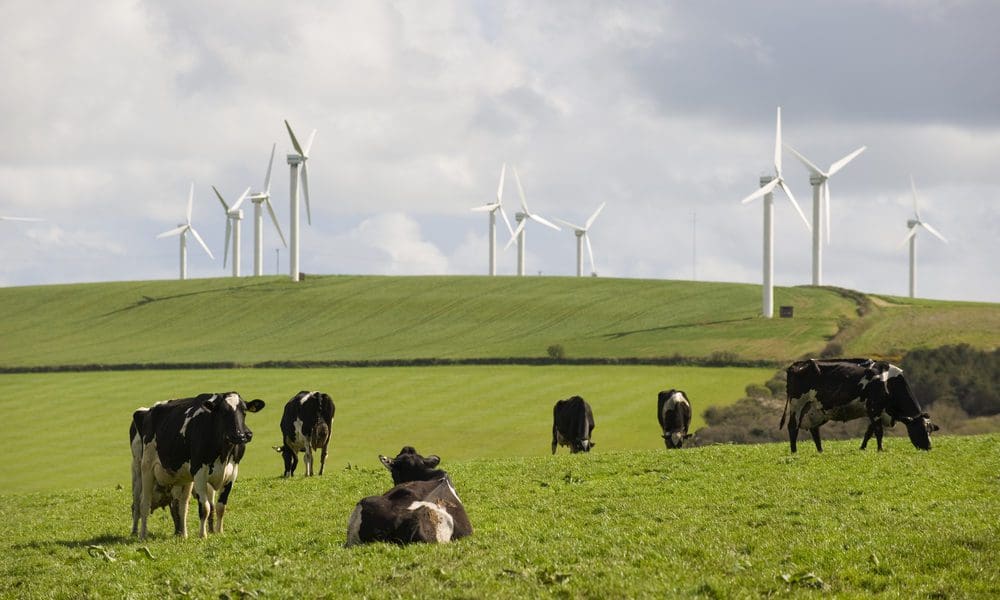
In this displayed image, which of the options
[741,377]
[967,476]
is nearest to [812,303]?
[741,377]

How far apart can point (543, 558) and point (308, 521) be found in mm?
6889

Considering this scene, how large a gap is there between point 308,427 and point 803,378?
1248 cm

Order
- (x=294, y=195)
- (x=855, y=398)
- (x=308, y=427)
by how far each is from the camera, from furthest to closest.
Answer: (x=294, y=195) < (x=308, y=427) < (x=855, y=398)

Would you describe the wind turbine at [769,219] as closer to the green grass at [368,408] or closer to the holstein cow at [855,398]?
the green grass at [368,408]

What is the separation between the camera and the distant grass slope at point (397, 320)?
88.5m

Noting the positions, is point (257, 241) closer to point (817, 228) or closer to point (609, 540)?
point (817, 228)

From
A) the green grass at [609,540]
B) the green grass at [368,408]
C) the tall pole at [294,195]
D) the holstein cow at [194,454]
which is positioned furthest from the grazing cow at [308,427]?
the tall pole at [294,195]

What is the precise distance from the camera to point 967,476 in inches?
779

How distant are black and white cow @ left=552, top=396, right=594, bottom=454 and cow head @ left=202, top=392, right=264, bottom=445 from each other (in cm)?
1800

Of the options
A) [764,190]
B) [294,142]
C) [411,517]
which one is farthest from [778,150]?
[411,517]

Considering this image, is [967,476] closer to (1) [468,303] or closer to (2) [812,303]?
(2) [812,303]

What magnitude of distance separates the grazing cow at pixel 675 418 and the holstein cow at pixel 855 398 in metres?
9.99

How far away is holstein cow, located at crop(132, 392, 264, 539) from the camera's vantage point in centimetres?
1698

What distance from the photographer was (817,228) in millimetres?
116938
